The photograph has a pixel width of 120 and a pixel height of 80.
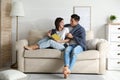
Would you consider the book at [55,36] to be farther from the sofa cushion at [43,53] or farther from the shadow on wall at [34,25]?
the shadow on wall at [34,25]

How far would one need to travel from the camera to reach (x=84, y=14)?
17.1 ft

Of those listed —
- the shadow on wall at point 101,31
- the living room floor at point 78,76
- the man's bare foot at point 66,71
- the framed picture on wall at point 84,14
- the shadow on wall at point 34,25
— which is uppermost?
the framed picture on wall at point 84,14

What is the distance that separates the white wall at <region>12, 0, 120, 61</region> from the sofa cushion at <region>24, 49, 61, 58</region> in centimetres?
114

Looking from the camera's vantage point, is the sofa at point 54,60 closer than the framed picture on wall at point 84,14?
Yes

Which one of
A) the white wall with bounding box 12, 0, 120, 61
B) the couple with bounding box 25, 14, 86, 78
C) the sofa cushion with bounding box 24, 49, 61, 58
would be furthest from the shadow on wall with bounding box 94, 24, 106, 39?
the sofa cushion with bounding box 24, 49, 61, 58

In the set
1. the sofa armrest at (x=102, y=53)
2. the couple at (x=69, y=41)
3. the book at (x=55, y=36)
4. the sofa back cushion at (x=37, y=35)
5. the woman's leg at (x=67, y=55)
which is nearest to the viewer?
the woman's leg at (x=67, y=55)

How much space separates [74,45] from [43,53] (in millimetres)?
610

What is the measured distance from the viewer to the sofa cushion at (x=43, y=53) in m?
4.21

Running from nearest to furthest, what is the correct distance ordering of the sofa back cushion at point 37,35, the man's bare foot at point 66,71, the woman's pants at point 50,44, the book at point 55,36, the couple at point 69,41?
the man's bare foot at point 66,71, the couple at point 69,41, the woman's pants at point 50,44, the book at point 55,36, the sofa back cushion at point 37,35

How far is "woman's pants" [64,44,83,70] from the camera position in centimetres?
405

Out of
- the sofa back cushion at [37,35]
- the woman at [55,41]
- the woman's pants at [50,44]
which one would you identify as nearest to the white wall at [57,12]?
the sofa back cushion at [37,35]

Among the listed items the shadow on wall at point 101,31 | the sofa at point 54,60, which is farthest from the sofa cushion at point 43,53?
the shadow on wall at point 101,31

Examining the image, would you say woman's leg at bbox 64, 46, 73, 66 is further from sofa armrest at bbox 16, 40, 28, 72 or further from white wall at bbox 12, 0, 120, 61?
white wall at bbox 12, 0, 120, 61

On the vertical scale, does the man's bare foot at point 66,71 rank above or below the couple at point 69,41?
below
